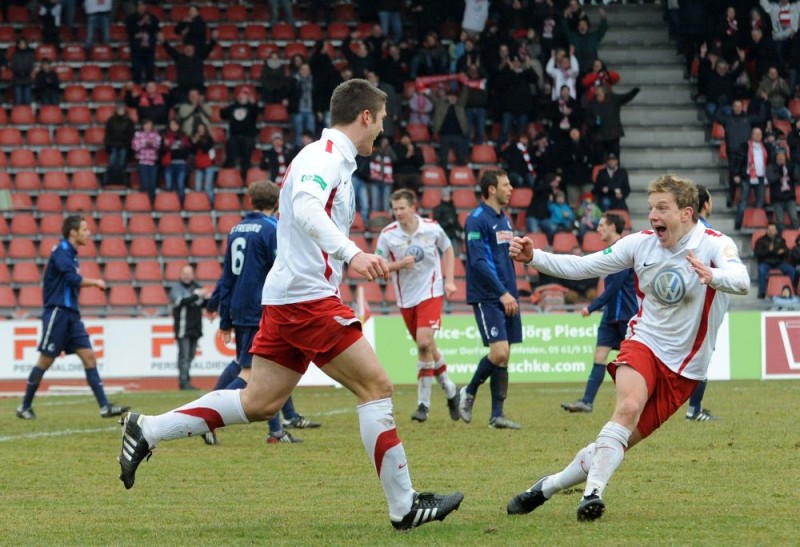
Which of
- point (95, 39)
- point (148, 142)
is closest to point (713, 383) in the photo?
point (148, 142)

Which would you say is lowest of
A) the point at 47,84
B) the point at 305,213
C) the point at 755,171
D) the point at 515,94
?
the point at 755,171

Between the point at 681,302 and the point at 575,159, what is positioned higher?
the point at 681,302

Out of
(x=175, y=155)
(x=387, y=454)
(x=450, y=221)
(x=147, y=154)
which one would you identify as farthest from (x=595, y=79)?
(x=387, y=454)

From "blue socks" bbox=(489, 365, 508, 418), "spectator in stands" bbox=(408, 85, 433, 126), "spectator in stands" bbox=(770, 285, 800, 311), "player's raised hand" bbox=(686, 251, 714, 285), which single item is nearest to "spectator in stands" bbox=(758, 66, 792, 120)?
"spectator in stands" bbox=(770, 285, 800, 311)

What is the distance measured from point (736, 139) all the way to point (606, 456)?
21.0 meters

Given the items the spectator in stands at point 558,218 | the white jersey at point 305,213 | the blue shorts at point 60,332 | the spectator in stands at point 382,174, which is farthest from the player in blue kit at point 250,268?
the spectator in stands at point 558,218

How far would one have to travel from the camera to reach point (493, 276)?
501 inches

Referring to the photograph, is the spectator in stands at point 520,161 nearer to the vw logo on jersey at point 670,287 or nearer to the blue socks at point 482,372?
the blue socks at point 482,372

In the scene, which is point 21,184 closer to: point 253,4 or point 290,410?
point 253,4

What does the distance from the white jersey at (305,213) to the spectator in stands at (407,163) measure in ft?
61.2

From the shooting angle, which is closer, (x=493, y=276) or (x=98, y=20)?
(x=493, y=276)

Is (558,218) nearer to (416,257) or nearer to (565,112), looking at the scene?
(565,112)

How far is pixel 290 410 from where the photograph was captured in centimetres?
1332

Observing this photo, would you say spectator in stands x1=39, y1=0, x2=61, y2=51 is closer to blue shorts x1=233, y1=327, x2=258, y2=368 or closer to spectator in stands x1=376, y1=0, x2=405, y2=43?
spectator in stands x1=376, y1=0, x2=405, y2=43
